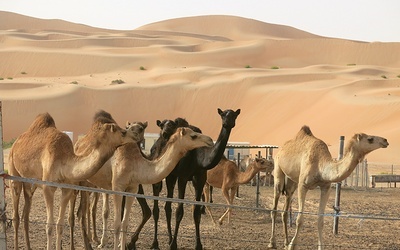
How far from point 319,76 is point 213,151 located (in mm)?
56063

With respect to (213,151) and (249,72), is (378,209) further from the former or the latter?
(249,72)


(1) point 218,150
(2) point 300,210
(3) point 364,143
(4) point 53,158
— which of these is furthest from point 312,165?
(4) point 53,158

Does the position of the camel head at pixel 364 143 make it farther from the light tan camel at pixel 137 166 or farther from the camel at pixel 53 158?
the camel at pixel 53 158

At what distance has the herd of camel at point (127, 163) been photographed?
30.8 feet

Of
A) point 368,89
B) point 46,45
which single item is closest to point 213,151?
point 368,89

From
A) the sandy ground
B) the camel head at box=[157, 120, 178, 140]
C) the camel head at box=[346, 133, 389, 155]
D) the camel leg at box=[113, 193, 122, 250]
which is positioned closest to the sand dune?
the sandy ground

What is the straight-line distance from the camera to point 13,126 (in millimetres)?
52906

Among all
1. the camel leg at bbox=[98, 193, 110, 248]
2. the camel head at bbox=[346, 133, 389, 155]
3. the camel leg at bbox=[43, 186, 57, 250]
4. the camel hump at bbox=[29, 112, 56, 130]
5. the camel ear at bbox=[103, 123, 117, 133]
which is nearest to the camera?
the camel ear at bbox=[103, 123, 117, 133]

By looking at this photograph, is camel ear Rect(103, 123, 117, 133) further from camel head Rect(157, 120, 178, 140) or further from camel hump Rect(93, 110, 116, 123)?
camel head Rect(157, 120, 178, 140)

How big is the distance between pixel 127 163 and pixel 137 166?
0.53 ft

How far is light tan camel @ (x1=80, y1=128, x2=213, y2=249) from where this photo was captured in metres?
9.93

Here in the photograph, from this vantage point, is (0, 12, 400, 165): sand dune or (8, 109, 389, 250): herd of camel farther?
(0, 12, 400, 165): sand dune

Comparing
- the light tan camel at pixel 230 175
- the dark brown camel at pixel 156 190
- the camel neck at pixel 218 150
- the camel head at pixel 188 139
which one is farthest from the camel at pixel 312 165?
the light tan camel at pixel 230 175

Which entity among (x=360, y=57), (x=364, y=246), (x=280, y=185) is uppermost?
(x=360, y=57)
